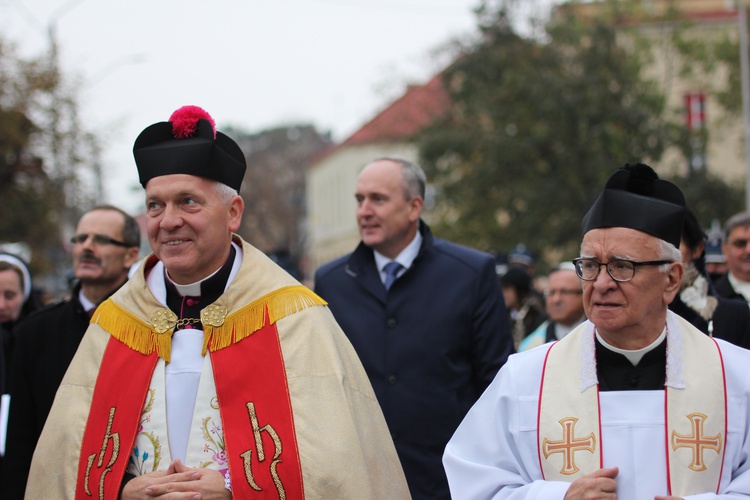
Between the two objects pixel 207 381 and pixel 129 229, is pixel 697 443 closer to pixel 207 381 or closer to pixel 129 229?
pixel 207 381

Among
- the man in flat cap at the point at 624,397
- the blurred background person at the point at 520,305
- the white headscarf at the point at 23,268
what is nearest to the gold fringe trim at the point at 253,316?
the man in flat cap at the point at 624,397

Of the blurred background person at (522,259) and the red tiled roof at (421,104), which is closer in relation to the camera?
the blurred background person at (522,259)

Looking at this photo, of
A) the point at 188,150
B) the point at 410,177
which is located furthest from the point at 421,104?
the point at 188,150

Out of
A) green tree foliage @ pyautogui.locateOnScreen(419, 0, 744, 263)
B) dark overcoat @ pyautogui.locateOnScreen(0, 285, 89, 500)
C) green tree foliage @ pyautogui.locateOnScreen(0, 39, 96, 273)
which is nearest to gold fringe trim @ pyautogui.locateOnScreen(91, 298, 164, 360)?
dark overcoat @ pyautogui.locateOnScreen(0, 285, 89, 500)

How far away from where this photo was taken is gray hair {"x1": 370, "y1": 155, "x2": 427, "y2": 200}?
18.9 ft

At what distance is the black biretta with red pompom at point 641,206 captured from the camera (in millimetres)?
3605

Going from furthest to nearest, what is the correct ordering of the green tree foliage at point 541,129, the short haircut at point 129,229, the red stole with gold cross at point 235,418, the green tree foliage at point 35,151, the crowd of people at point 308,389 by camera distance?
the green tree foliage at point 541,129 < the green tree foliage at point 35,151 < the short haircut at point 129,229 < the red stole with gold cross at point 235,418 < the crowd of people at point 308,389

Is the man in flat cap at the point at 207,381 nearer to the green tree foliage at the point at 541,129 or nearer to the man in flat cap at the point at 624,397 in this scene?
the man in flat cap at the point at 624,397

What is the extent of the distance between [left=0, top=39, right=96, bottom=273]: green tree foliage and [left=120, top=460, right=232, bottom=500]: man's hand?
50.3 feet

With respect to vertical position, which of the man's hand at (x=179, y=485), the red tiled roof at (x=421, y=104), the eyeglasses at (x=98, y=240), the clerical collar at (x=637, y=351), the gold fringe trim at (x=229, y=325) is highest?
the red tiled roof at (x=421, y=104)

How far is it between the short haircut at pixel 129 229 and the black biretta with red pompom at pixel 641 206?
299 cm

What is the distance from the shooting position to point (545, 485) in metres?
3.51

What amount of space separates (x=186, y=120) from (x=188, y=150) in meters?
0.18

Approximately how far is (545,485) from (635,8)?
86.3ft
